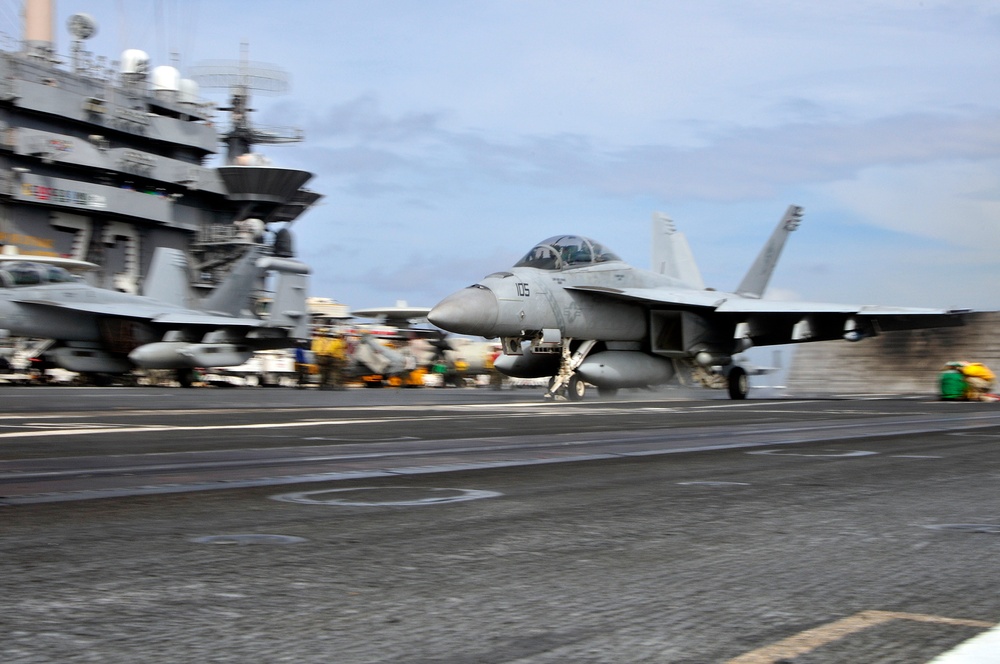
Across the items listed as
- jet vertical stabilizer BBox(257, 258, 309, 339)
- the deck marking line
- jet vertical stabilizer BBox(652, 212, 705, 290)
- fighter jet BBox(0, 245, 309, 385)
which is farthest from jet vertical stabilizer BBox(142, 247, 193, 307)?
the deck marking line

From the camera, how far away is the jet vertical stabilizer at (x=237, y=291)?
34.2m

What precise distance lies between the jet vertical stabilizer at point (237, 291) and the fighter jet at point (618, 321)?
15023mm

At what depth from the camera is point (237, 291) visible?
1351 inches

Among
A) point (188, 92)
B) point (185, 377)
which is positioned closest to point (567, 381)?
point (185, 377)

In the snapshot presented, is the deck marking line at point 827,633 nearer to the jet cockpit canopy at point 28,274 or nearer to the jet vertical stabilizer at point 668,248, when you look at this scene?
the jet cockpit canopy at point 28,274

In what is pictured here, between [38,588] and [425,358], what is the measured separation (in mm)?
37728

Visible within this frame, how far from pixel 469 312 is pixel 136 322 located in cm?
1424

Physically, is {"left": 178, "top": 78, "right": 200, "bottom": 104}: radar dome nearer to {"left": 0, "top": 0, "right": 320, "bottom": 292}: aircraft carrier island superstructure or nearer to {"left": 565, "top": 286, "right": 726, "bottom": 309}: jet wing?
{"left": 0, "top": 0, "right": 320, "bottom": 292}: aircraft carrier island superstructure

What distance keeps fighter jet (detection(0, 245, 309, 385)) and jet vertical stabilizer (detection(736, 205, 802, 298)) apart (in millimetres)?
14614

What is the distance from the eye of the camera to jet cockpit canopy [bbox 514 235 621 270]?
70.2 ft

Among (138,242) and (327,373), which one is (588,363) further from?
(138,242)

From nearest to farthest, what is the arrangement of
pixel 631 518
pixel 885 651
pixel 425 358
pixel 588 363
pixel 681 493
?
pixel 885 651 → pixel 631 518 → pixel 681 493 → pixel 588 363 → pixel 425 358

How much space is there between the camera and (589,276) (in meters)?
21.7

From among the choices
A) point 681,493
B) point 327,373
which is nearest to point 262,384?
point 327,373
